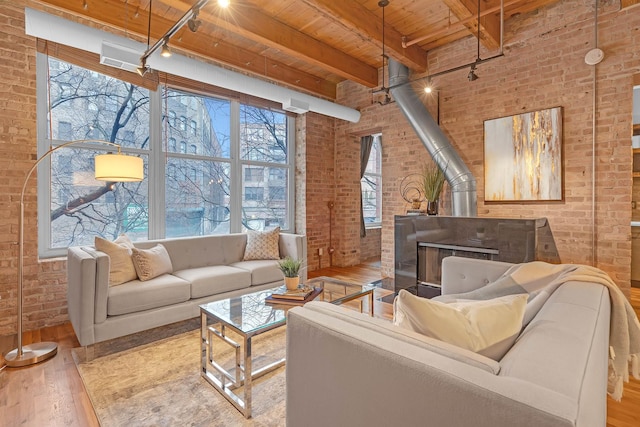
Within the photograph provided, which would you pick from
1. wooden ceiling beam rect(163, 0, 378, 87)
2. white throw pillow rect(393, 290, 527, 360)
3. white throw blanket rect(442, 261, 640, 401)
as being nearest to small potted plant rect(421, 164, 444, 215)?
wooden ceiling beam rect(163, 0, 378, 87)

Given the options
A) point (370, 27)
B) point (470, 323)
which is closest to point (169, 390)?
point (470, 323)

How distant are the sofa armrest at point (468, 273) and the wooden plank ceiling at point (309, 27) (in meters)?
2.34

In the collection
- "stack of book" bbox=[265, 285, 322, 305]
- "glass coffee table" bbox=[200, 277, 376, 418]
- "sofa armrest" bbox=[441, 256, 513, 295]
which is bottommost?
"glass coffee table" bbox=[200, 277, 376, 418]

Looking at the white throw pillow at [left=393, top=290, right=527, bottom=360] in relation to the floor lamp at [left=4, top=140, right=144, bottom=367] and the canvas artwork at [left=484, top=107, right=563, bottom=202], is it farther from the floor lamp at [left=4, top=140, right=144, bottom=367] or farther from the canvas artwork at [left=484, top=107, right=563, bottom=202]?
the canvas artwork at [left=484, top=107, right=563, bottom=202]

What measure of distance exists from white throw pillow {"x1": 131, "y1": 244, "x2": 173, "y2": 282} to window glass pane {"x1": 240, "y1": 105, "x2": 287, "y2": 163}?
2041 millimetres

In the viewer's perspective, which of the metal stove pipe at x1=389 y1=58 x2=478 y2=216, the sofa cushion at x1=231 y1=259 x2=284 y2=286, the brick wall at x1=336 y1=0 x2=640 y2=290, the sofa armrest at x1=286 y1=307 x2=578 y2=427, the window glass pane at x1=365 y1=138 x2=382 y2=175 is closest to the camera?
the sofa armrest at x1=286 y1=307 x2=578 y2=427

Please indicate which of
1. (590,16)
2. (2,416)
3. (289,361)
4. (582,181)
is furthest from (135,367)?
(590,16)

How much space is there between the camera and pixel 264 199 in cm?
513

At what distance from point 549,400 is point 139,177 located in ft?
9.77

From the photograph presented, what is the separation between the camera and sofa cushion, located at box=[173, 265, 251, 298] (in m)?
3.12

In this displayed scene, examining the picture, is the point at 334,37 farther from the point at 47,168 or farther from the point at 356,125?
the point at 47,168

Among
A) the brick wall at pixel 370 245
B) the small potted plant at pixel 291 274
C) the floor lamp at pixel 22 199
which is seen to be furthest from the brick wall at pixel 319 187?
the floor lamp at pixel 22 199

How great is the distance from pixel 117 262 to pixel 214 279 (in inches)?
33.5

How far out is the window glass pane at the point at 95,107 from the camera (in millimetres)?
3281
